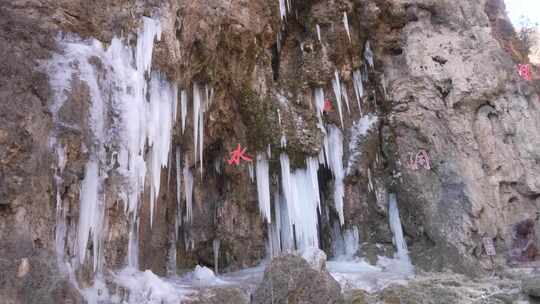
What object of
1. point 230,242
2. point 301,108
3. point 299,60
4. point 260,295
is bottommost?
point 260,295

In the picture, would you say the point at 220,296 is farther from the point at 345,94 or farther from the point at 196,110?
the point at 345,94

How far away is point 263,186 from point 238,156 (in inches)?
29.6

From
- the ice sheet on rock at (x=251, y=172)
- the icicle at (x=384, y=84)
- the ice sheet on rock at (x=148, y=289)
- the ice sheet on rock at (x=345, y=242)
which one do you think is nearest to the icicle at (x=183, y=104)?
the ice sheet on rock at (x=251, y=172)

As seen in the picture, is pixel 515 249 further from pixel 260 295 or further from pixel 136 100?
pixel 136 100

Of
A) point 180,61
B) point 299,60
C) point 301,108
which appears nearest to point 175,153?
point 180,61

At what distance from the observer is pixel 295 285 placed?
19.5ft

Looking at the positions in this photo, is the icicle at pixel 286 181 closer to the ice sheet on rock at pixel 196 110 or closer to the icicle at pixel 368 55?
the ice sheet on rock at pixel 196 110

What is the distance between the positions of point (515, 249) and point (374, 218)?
2.59m

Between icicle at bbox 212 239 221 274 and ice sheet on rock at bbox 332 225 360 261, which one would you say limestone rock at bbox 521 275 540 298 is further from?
icicle at bbox 212 239 221 274

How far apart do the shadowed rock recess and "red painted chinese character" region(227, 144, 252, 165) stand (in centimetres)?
12

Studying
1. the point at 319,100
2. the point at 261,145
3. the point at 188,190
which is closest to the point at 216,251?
the point at 188,190

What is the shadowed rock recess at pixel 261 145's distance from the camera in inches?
225

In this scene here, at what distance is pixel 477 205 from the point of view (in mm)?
8727

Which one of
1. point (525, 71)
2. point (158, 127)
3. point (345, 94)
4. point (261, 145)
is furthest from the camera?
point (525, 71)
